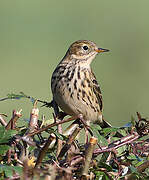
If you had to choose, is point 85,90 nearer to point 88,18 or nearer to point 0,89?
point 0,89

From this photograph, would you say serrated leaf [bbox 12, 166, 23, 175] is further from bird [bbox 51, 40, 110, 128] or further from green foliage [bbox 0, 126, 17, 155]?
bird [bbox 51, 40, 110, 128]

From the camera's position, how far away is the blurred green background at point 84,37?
8.68 m

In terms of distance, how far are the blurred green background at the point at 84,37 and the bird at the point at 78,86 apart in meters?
1.84

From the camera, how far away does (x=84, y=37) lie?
10969mm

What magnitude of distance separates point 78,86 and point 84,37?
5.91 m

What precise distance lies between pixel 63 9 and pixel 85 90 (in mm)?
8705

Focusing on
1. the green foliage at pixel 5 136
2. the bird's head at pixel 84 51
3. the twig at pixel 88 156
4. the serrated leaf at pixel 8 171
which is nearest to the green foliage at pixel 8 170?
the serrated leaf at pixel 8 171

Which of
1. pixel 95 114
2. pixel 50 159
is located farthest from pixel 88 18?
pixel 50 159

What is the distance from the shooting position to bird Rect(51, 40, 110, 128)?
16.0ft

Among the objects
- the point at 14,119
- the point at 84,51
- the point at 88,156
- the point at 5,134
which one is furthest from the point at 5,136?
the point at 84,51

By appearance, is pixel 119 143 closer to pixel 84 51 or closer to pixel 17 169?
pixel 17 169

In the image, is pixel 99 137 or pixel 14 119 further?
pixel 99 137

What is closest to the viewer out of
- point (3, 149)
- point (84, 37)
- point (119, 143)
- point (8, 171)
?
point (8, 171)

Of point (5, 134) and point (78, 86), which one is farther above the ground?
point (5, 134)
